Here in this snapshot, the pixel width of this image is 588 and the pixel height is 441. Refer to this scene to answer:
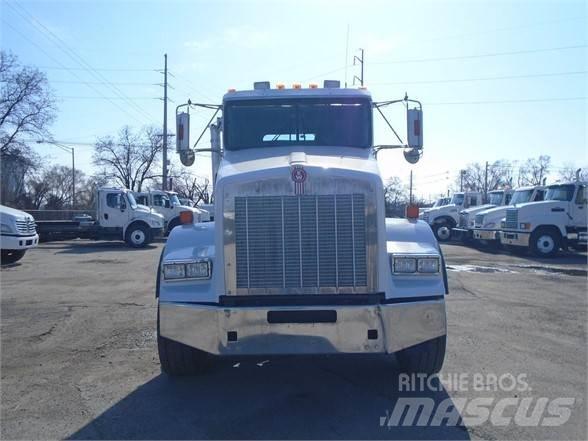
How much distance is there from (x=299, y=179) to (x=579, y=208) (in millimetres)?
17012

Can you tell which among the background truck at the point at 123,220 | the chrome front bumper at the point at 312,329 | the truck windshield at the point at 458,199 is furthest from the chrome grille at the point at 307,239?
the truck windshield at the point at 458,199

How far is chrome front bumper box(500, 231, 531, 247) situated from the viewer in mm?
18484

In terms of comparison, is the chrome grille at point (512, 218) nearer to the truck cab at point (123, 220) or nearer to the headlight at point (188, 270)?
the truck cab at point (123, 220)

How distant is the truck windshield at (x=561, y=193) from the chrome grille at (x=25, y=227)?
17464 millimetres

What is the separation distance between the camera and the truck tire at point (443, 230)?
89.0 feet

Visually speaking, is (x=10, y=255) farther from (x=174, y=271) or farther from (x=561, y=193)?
(x=561, y=193)

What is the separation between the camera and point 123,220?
76.4ft

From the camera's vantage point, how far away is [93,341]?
6.71m

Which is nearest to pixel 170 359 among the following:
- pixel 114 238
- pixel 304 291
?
pixel 304 291

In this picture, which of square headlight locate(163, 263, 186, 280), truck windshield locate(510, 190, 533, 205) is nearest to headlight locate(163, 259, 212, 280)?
square headlight locate(163, 263, 186, 280)

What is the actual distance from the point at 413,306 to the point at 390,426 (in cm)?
97

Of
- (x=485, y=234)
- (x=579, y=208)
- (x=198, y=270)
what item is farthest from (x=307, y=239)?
(x=485, y=234)

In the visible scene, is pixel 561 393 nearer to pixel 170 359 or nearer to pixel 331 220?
pixel 331 220

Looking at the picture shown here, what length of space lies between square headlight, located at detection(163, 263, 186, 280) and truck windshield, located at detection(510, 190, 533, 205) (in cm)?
1835
